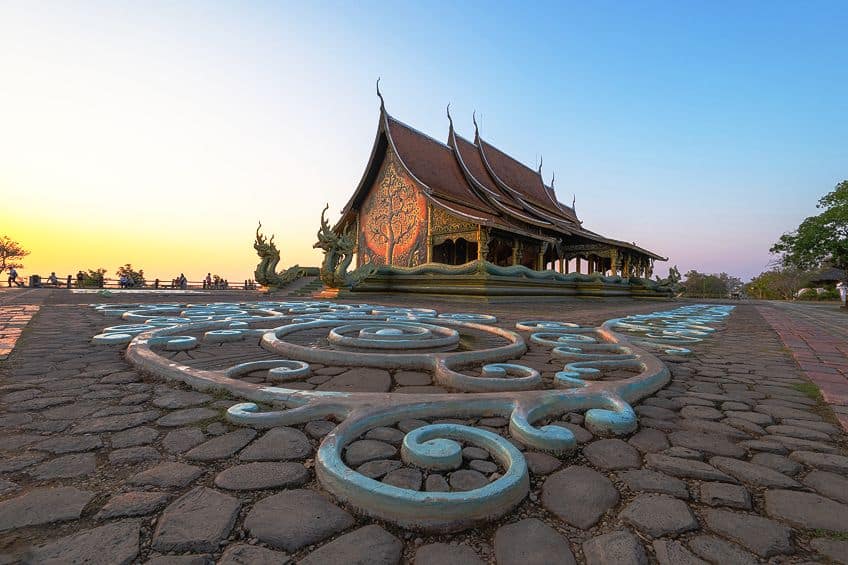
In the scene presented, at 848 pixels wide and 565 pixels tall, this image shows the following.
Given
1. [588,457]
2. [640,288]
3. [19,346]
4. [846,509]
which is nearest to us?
[846,509]

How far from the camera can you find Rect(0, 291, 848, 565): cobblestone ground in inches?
34.4

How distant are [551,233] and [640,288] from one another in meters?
4.64

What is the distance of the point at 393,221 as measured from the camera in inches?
619

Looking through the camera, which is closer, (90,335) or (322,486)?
(322,486)

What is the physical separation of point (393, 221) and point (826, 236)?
16.2 metres

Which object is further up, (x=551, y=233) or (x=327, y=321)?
(x=551, y=233)

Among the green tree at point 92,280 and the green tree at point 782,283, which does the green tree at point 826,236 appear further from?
the green tree at point 92,280

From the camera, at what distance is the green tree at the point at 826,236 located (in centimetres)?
1392

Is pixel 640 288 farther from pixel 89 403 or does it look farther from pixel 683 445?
pixel 89 403

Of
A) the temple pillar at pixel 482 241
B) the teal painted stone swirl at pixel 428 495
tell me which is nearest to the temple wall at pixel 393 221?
the temple pillar at pixel 482 241

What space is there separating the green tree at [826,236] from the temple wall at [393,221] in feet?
47.5

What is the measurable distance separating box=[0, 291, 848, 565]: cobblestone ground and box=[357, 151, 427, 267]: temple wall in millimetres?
13031

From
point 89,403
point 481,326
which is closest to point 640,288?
point 481,326

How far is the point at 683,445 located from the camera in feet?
4.78
